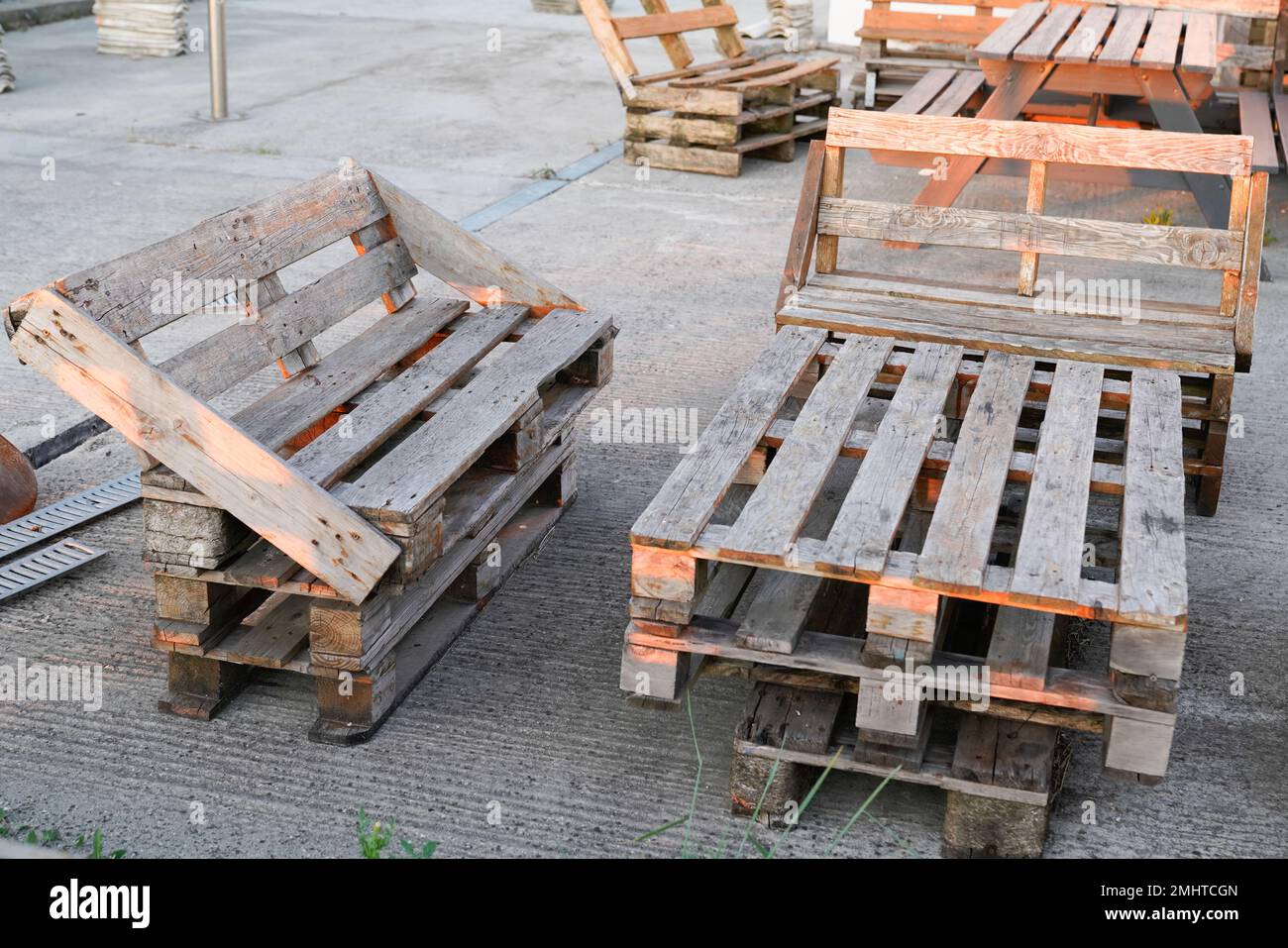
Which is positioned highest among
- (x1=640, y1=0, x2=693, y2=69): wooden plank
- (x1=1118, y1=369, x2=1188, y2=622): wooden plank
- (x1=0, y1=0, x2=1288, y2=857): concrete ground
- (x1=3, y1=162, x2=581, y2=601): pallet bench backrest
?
(x1=640, y1=0, x2=693, y2=69): wooden plank

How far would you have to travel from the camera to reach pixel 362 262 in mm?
4230

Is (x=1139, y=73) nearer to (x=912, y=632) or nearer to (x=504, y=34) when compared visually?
(x=912, y=632)

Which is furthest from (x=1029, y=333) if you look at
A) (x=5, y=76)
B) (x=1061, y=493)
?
(x=5, y=76)

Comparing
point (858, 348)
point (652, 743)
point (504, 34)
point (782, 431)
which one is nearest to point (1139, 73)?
point (858, 348)

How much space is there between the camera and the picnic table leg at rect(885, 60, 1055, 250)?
7047 millimetres

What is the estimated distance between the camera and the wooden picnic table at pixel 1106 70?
22.2ft

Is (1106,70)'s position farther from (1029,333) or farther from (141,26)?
(141,26)

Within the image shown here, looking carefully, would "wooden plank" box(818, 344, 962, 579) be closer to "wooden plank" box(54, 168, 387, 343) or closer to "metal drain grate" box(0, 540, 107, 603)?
"wooden plank" box(54, 168, 387, 343)

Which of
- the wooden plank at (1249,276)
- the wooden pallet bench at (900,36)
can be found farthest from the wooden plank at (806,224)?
the wooden pallet bench at (900,36)

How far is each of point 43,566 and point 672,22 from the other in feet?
22.2

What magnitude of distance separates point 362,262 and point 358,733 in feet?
5.12

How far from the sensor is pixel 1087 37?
286 inches

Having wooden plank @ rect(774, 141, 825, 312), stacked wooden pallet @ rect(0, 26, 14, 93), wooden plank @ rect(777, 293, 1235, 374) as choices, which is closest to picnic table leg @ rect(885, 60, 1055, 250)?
wooden plank @ rect(774, 141, 825, 312)

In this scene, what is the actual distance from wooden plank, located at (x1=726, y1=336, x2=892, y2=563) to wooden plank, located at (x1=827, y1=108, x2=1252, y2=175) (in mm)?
1085
